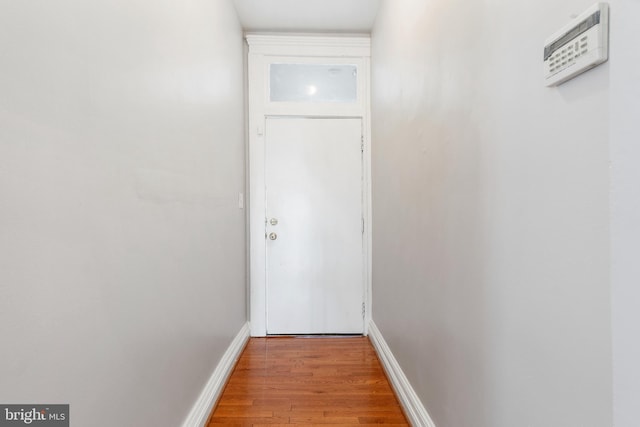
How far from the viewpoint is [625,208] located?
523mm

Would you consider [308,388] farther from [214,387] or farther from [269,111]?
[269,111]

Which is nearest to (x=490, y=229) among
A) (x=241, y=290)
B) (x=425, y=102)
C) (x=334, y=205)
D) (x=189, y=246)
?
(x=425, y=102)

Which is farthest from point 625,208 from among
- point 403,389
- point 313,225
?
point 313,225

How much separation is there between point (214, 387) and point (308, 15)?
2.71m

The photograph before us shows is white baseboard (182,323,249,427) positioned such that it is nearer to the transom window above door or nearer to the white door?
the white door

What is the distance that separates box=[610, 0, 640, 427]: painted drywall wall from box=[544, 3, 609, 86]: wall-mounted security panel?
0.05 ft

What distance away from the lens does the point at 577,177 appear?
64cm

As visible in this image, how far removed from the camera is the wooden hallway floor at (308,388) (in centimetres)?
170

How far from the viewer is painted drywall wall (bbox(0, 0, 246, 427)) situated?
0.65 meters

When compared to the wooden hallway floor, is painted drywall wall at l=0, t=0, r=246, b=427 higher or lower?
higher

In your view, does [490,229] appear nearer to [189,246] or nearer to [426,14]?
[426,14]

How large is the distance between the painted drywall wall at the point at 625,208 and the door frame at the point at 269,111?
7.53 feet

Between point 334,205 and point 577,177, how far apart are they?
2.22 metres

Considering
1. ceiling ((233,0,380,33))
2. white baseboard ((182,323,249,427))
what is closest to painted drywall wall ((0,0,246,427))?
white baseboard ((182,323,249,427))
